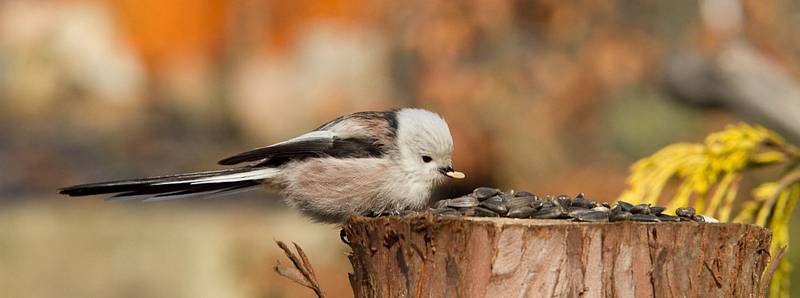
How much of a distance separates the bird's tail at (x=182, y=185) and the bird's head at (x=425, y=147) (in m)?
0.38

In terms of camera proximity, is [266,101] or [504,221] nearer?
[504,221]

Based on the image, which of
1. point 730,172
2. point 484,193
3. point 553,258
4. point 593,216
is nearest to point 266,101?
Answer: point 730,172

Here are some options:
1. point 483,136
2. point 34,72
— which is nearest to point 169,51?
point 34,72

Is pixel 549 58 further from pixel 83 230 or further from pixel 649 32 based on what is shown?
pixel 83 230

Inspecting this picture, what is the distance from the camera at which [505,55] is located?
23.7 feet

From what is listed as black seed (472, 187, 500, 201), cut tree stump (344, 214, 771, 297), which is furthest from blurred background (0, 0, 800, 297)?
cut tree stump (344, 214, 771, 297)

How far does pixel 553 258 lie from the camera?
86.3 inches

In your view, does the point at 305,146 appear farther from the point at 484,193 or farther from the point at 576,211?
the point at 576,211

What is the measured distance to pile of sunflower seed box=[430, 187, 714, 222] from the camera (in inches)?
92.3

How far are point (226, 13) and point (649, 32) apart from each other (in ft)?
9.11

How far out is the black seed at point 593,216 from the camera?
7.63 feet

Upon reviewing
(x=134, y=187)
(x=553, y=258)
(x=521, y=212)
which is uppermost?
(x=134, y=187)

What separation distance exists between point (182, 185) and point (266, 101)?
4.09 meters

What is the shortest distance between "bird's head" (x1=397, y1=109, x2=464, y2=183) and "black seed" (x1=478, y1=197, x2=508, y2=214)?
650 millimetres
